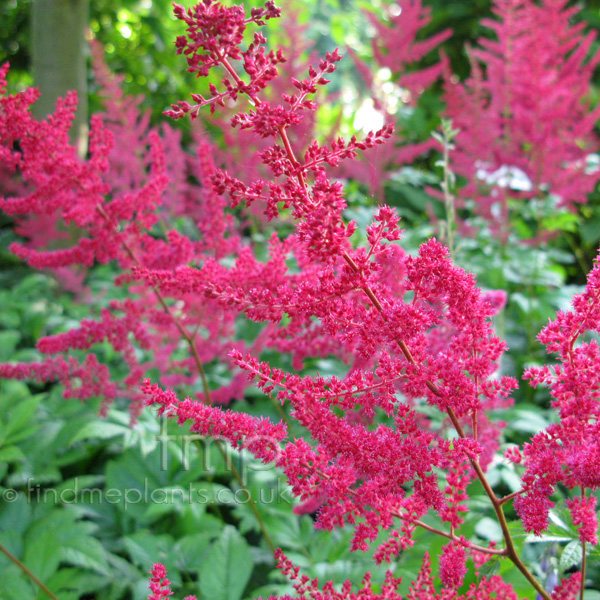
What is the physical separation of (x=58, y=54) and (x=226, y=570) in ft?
11.6

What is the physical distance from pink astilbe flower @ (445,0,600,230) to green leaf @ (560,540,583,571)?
213 centimetres

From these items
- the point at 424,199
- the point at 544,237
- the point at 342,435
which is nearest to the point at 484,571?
the point at 342,435

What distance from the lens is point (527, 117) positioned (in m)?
2.95

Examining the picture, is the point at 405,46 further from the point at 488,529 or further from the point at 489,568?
the point at 489,568

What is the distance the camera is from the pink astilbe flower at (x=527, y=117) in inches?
114

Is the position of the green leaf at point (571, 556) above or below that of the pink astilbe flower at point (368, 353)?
below

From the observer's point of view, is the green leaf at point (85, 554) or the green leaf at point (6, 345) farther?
the green leaf at point (6, 345)

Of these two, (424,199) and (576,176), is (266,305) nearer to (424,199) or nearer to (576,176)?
(576,176)

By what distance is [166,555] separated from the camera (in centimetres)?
171

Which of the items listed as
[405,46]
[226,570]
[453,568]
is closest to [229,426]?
[453,568]

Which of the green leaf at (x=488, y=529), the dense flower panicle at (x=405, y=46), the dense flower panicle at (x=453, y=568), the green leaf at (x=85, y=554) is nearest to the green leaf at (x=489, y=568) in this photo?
the dense flower panicle at (x=453, y=568)

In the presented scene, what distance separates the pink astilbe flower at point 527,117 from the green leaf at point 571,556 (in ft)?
6.97

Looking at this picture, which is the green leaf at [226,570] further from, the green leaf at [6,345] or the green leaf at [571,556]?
the green leaf at [6,345]

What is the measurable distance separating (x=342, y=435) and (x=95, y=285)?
2937 millimetres
